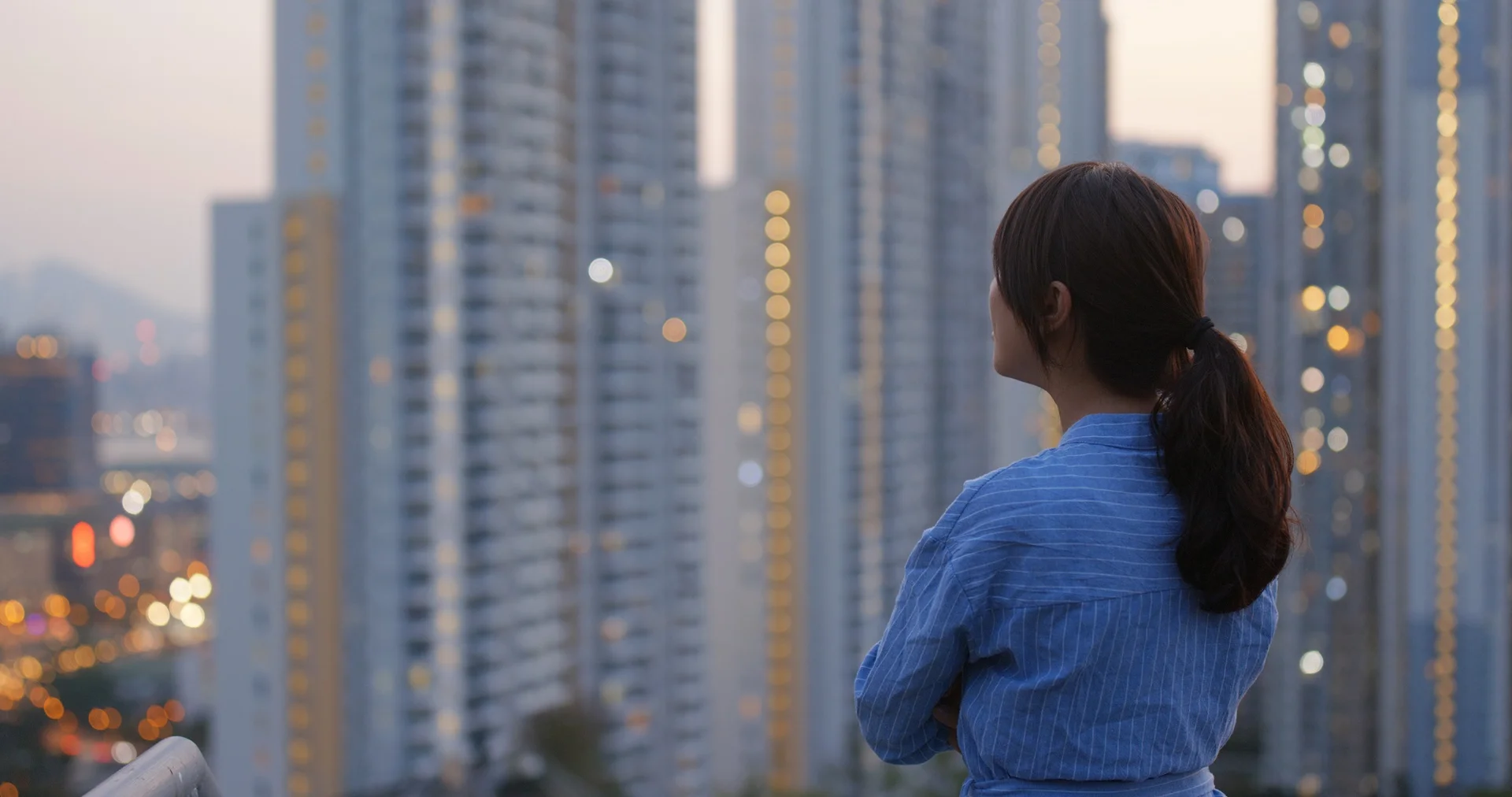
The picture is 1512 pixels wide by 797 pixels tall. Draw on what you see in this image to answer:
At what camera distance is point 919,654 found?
777 millimetres

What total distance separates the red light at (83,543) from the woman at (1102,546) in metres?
10.7

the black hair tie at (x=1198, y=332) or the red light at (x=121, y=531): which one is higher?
the black hair tie at (x=1198, y=332)

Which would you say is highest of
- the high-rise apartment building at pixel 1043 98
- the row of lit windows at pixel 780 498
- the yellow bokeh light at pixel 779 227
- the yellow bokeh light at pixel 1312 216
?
the high-rise apartment building at pixel 1043 98

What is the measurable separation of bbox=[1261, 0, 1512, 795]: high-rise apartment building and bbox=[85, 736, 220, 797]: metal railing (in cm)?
1747

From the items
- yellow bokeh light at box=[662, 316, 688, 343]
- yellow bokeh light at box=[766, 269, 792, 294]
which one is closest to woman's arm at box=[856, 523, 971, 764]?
yellow bokeh light at box=[662, 316, 688, 343]

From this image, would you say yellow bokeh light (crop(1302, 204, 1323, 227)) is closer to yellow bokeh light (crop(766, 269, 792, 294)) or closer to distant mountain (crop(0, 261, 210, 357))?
yellow bokeh light (crop(766, 269, 792, 294))

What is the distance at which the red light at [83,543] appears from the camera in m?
10.2

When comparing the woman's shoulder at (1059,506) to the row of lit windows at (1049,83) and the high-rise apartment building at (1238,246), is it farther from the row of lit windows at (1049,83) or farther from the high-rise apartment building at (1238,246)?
the row of lit windows at (1049,83)

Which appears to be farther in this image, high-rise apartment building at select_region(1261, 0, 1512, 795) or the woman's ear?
high-rise apartment building at select_region(1261, 0, 1512, 795)

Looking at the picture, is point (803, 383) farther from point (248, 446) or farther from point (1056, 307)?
point (1056, 307)

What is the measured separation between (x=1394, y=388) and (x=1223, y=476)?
19.5m

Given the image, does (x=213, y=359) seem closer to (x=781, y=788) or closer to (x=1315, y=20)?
(x=781, y=788)

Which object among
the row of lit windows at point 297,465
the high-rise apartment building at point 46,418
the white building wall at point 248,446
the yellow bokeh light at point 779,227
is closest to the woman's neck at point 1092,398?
the high-rise apartment building at point 46,418

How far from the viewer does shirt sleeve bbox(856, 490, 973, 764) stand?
0.77 metres
